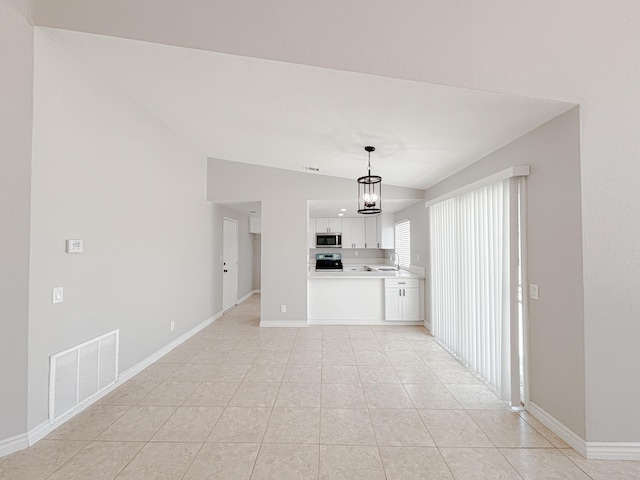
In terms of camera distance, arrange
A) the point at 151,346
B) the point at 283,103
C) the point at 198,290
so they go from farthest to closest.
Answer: the point at 198,290 < the point at 151,346 < the point at 283,103

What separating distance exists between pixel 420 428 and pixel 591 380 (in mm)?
1167

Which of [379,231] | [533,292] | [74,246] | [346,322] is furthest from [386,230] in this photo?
[74,246]

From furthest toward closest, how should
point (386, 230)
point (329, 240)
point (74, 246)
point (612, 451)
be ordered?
point (329, 240)
point (386, 230)
point (74, 246)
point (612, 451)

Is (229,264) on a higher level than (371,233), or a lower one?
lower

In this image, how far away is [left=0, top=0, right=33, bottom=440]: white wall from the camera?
6.19ft

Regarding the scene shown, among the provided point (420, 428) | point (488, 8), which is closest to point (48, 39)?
point (488, 8)

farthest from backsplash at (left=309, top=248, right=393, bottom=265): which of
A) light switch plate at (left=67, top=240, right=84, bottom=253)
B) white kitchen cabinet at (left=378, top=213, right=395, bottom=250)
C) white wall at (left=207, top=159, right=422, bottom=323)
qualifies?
light switch plate at (left=67, top=240, right=84, bottom=253)

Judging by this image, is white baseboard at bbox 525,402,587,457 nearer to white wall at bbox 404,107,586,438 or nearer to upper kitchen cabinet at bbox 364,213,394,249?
white wall at bbox 404,107,586,438

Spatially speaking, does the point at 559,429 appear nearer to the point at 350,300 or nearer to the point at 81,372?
the point at 350,300

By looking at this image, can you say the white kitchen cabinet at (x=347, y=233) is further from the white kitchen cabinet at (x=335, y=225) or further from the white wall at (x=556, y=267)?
the white wall at (x=556, y=267)

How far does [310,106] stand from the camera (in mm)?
2482

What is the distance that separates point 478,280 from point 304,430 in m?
2.19

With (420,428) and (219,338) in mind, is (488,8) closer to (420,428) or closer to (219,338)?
(420,428)

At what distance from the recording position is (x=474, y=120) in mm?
2338
